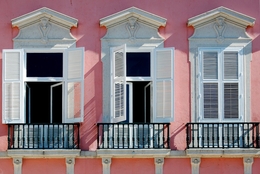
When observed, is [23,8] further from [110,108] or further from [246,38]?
[246,38]

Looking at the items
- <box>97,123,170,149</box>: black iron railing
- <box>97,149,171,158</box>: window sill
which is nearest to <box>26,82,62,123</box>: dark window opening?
<box>97,123,170,149</box>: black iron railing

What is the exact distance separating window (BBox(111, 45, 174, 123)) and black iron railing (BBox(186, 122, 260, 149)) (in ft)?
2.37

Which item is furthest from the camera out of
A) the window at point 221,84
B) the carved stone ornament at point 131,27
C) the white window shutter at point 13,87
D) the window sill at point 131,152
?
the carved stone ornament at point 131,27

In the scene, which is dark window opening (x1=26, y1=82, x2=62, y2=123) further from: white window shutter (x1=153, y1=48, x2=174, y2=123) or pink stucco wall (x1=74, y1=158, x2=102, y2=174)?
white window shutter (x1=153, y1=48, x2=174, y2=123)

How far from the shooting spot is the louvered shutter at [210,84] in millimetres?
22516

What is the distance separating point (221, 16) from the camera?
22.7 m

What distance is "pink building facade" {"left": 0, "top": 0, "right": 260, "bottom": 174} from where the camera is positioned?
2217cm

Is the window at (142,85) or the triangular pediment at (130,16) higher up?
the triangular pediment at (130,16)

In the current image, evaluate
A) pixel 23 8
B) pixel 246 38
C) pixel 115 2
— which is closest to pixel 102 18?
pixel 115 2

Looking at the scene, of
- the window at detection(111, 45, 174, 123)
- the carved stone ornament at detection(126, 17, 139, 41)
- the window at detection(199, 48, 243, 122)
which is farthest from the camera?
the carved stone ornament at detection(126, 17, 139, 41)

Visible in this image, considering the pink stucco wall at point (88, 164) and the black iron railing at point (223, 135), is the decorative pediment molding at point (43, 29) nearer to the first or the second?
the pink stucco wall at point (88, 164)

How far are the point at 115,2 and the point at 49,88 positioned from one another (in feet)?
8.69

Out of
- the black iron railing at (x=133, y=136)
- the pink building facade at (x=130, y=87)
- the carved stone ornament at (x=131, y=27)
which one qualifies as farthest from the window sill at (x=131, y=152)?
the carved stone ornament at (x=131, y=27)

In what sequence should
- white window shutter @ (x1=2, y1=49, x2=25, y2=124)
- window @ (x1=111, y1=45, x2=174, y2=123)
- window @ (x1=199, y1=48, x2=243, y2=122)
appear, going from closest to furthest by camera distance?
window @ (x1=111, y1=45, x2=174, y2=123), white window shutter @ (x1=2, y1=49, x2=25, y2=124), window @ (x1=199, y1=48, x2=243, y2=122)
